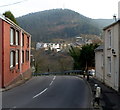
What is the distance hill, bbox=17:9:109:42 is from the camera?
108 metres

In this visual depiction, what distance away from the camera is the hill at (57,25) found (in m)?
108

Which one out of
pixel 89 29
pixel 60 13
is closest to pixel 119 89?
pixel 89 29

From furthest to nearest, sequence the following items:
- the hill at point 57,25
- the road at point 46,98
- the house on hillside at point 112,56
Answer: the hill at point 57,25 → the house on hillside at point 112,56 → the road at point 46,98

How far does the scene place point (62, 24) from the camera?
409 feet

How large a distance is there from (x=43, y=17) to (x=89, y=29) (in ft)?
80.1

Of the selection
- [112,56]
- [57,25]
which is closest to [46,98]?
[112,56]

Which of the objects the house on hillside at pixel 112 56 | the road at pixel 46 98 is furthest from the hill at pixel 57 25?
the road at pixel 46 98

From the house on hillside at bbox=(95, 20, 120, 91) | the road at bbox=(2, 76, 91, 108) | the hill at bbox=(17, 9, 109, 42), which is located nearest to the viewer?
the road at bbox=(2, 76, 91, 108)

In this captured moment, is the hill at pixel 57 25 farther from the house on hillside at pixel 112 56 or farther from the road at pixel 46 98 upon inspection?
the road at pixel 46 98

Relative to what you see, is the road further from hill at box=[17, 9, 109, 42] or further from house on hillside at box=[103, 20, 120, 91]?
hill at box=[17, 9, 109, 42]

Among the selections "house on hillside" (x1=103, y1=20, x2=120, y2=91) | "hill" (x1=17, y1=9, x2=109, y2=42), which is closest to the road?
"house on hillside" (x1=103, y1=20, x2=120, y2=91)

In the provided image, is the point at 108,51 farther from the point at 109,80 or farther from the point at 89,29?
the point at 89,29

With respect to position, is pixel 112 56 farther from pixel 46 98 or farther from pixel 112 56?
pixel 46 98

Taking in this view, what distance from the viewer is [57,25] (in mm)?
122562
